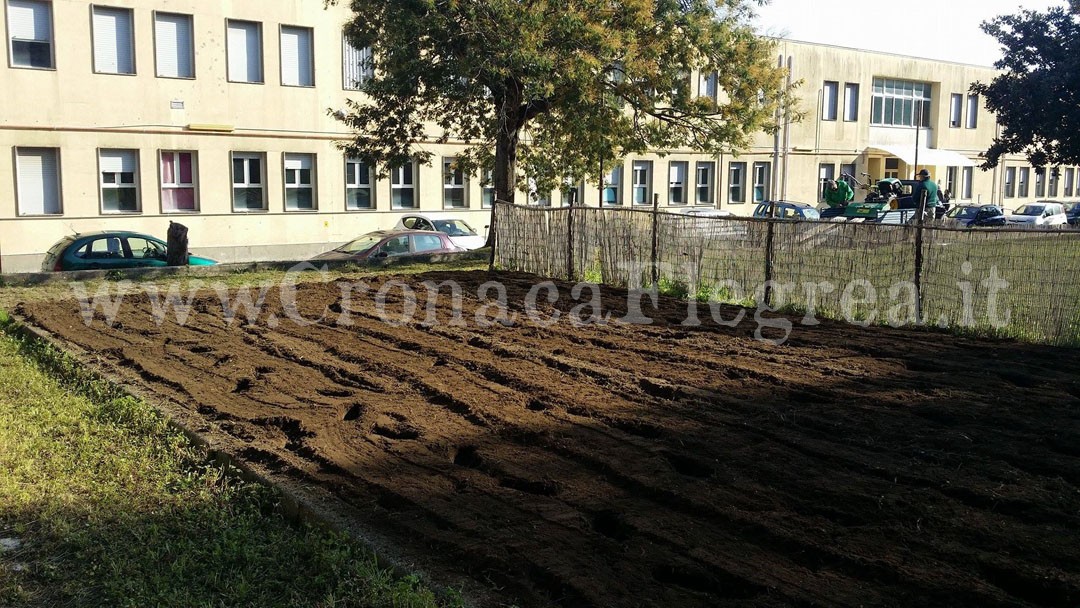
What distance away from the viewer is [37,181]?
26469mm

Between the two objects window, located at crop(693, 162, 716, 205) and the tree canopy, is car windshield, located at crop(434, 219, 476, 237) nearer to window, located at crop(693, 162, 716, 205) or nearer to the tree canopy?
the tree canopy

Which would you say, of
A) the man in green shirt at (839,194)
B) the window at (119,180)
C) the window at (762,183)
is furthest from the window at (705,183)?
the window at (119,180)

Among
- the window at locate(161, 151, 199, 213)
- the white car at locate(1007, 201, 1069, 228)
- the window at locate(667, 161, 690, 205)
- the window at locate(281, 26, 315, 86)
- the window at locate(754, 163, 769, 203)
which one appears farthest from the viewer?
the window at locate(754, 163, 769, 203)

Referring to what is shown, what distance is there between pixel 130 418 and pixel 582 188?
30.5 meters

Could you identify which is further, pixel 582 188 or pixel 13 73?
pixel 582 188

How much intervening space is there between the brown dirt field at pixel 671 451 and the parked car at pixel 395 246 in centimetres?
915

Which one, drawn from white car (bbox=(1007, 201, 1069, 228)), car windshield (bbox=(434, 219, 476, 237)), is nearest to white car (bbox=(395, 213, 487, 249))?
car windshield (bbox=(434, 219, 476, 237))

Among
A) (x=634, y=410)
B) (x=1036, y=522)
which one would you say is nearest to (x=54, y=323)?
(x=634, y=410)

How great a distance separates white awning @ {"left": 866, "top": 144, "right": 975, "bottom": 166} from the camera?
157ft

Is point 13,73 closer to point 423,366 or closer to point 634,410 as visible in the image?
point 423,366

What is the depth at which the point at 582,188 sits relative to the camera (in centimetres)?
3775

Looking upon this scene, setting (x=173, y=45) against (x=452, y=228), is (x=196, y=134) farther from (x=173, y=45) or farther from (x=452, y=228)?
(x=452, y=228)

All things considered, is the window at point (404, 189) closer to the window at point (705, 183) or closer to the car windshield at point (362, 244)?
the car windshield at point (362, 244)

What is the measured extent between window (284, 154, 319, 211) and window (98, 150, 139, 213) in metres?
4.49
